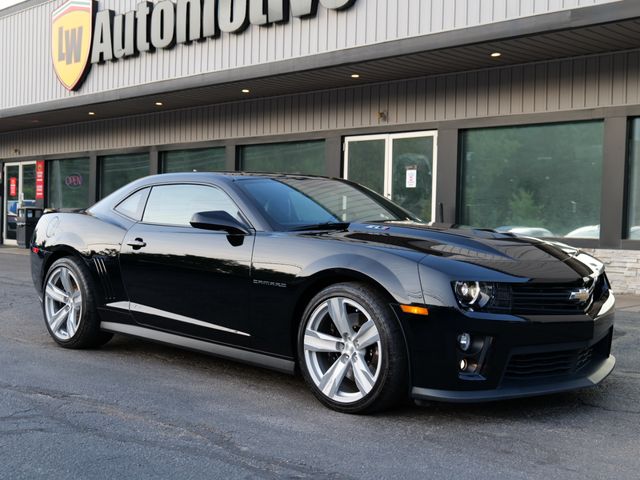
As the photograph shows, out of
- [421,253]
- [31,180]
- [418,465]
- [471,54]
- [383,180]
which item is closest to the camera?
[418,465]

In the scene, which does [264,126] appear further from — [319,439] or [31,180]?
[319,439]

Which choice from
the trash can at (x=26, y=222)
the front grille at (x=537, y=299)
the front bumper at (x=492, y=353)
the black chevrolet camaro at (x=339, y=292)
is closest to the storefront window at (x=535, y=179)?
the black chevrolet camaro at (x=339, y=292)

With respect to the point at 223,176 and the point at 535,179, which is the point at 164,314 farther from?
the point at 535,179

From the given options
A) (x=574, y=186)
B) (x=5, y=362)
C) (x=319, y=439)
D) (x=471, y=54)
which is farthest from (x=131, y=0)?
(x=319, y=439)

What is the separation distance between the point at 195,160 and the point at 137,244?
11.7 m

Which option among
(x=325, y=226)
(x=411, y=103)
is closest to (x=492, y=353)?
(x=325, y=226)

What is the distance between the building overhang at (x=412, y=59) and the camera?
864cm

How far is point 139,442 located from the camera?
3.49 metres

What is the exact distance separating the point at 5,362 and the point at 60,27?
45.7 ft

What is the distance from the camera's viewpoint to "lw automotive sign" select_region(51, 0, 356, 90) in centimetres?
1238

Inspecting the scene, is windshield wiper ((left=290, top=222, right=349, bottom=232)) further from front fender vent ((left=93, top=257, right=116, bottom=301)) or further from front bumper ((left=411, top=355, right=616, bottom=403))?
front fender vent ((left=93, top=257, right=116, bottom=301))

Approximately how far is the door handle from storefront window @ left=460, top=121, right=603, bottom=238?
731 cm

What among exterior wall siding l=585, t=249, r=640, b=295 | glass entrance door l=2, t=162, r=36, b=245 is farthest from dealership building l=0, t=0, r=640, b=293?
glass entrance door l=2, t=162, r=36, b=245

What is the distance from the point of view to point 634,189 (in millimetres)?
10164
